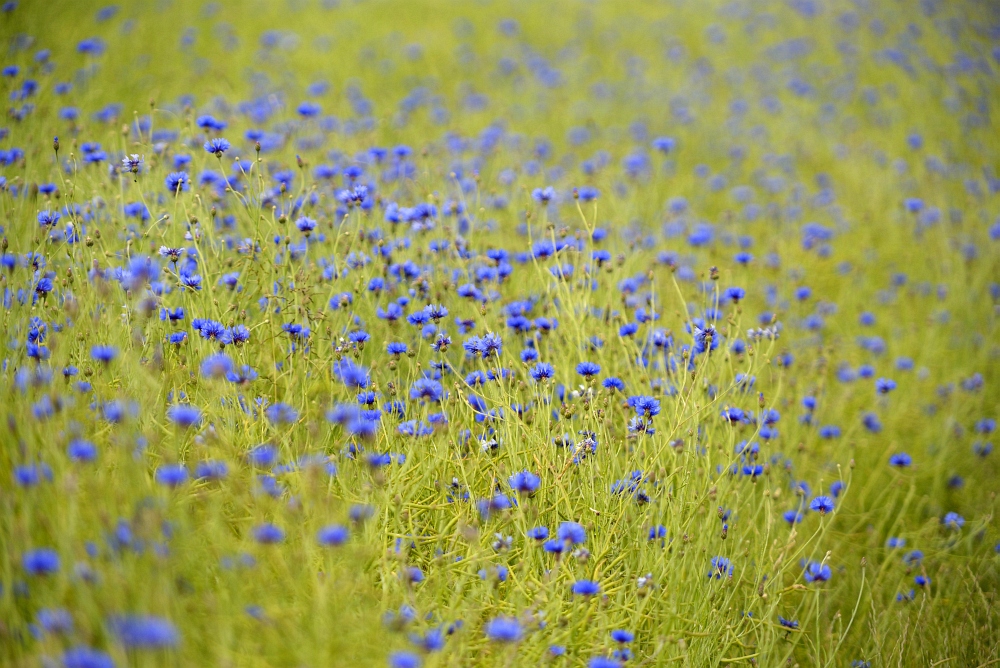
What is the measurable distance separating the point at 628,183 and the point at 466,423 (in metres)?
3.11

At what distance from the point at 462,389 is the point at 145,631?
1485mm

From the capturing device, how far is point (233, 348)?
2521 mm

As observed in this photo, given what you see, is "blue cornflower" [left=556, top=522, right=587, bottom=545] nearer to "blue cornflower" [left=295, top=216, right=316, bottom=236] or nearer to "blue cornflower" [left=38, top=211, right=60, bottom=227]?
"blue cornflower" [left=295, top=216, right=316, bottom=236]

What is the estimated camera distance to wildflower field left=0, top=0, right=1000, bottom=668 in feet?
5.49

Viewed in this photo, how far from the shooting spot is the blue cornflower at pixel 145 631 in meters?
1.24

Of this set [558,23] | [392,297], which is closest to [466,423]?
[392,297]

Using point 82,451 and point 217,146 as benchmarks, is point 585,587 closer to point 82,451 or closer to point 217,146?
point 82,451

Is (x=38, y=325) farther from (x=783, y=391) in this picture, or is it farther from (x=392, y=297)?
(x=783, y=391)

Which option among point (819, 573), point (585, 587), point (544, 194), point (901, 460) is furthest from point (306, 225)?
point (901, 460)

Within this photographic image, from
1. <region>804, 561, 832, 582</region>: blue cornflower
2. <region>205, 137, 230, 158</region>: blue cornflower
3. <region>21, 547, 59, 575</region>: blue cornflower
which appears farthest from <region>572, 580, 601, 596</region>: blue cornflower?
<region>205, 137, 230, 158</region>: blue cornflower

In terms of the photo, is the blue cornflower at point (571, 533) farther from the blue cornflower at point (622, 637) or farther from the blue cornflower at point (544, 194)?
the blue cornflower at point (544, 194)

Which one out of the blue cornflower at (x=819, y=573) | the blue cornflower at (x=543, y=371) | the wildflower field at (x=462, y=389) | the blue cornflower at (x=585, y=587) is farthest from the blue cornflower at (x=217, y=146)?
the blue cornflower at (x=819, y=573)

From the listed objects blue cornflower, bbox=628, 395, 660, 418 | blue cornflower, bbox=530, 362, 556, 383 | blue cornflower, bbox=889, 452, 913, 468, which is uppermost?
blue cornflower, bbox=530, 362, 556, 383

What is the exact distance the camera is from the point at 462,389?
2.63 metres
